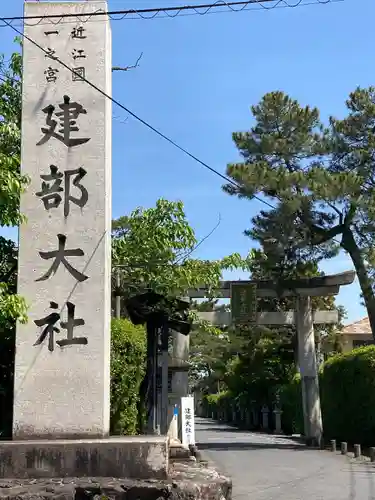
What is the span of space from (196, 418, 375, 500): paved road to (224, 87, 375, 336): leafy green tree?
19.6 ft

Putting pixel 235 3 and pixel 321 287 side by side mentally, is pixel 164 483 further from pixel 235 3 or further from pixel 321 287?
pixel 321 287

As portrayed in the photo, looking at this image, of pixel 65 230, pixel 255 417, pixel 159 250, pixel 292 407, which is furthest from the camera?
pixel 255 417

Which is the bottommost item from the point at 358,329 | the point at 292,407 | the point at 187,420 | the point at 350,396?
the point at 292,407

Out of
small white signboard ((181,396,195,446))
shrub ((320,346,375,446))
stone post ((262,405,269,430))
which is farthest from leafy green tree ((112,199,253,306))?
stone post ((262,405,269,430))

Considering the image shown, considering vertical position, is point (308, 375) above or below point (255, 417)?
above

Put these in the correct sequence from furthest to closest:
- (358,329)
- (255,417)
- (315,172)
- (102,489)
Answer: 1. (358,329)
2. (255,417)
3. (315,172)
4. (102,489)

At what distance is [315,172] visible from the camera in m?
20.8

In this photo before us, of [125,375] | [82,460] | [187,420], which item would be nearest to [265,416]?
[187,420]

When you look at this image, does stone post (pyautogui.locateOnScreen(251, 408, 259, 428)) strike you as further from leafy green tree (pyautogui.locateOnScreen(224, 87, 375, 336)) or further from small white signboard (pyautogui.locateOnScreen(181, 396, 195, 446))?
small white signboard (pyautogui.locateOnScreen(181, 396, 195, 446))

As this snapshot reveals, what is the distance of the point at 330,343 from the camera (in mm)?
37562

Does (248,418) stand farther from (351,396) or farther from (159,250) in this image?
(159,250)

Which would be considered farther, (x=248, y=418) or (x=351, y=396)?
(x=248, y=418)

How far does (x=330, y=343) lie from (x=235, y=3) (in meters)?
32.0

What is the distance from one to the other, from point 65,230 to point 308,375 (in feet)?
56.7
